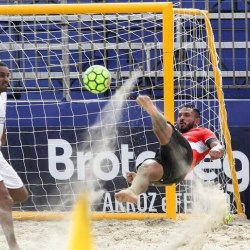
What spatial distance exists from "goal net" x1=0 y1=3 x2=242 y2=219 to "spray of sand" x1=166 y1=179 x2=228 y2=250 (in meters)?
0.19

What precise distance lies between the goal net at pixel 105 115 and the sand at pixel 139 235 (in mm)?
504

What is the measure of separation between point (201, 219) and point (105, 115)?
2.00 metres

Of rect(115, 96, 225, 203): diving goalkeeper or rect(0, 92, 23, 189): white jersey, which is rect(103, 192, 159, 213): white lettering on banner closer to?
rect(115, 96, 225, 203): diving goalkeeper

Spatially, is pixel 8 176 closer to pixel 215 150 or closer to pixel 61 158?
pixel 215 150

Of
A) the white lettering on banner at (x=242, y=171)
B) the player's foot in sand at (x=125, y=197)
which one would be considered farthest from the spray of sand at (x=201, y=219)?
the player's foot in sand at (x=125, y=197)

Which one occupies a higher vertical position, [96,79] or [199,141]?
[96,79]

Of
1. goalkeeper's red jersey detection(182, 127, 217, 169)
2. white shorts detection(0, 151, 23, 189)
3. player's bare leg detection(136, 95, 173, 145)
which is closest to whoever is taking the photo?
player's bare leg detection(136, 95, 173, 145)

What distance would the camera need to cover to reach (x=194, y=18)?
794cm

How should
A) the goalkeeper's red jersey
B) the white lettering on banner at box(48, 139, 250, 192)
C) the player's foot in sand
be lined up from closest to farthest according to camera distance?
the player's foot in sand, the goalkeeper's red jersey, the white lettering on banner at box(48, 139, 250, 192)

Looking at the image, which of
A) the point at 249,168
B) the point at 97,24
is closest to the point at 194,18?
the point at 97,24

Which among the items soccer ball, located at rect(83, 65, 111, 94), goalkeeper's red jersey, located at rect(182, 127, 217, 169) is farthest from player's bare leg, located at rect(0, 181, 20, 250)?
goalkeeper's red jersey, located at rect(182, 127, 217, 169)

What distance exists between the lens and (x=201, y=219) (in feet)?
21.2

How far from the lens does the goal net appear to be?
311 inches

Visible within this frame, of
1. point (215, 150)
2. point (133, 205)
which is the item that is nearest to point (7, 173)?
point (215, 150)
